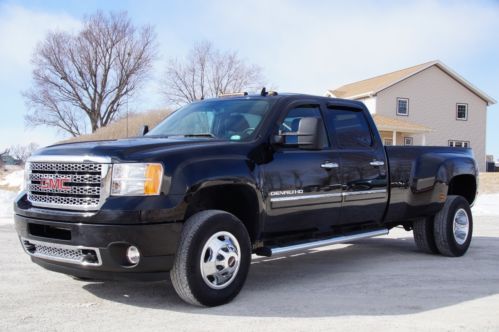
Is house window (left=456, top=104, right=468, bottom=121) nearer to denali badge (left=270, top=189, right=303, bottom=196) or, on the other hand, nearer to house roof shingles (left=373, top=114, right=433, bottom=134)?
house roof shingles (left=373, top=114, right=433, bottom=134)

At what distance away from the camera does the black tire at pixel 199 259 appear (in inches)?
180

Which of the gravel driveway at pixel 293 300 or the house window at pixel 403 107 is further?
the house window at pixel 403 107

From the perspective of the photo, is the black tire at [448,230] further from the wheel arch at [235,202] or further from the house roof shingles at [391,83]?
the house roof shingles at [391,83]

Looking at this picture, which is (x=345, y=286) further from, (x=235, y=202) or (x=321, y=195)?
(x=235, y=202)

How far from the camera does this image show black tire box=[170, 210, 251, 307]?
15.0 ft

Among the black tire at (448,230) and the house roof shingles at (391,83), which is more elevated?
the house roof shingles at (391,83)

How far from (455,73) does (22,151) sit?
2851 cm

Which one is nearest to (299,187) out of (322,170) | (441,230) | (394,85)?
(322,170)

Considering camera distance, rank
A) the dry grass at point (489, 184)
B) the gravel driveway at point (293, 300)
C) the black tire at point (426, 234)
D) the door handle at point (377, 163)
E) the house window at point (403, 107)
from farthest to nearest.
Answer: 1. the house window at point (403, 107)
2. the dry grass at point (489, 184)
3. the black tire at point (426, 234)
4. the door handle at point (377, 163)
5. the gravel driveway at point (293, 300)

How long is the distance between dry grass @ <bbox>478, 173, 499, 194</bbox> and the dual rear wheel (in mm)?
14037

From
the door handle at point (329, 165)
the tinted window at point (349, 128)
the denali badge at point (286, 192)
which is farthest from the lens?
the tinted window at point (349, 128)

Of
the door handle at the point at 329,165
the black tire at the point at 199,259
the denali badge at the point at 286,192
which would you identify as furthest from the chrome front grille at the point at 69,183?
the door handle at the point at 329,165

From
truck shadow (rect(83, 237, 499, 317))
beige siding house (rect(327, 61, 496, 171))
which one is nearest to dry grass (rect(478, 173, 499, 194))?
beige siding house (rect(327, 61, 496, 171))

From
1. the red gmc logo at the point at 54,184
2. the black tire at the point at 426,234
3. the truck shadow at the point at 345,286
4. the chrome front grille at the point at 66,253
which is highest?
the red gmc logo at the point at 54,184
